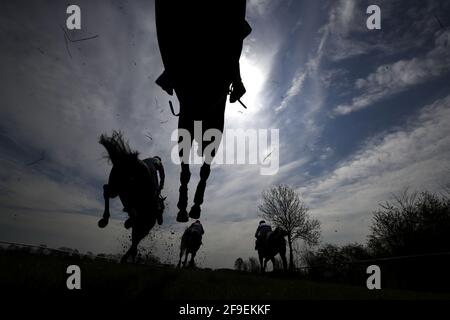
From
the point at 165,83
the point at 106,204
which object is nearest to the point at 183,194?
the point at 165,83

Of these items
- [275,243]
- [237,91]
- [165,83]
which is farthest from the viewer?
[275,243]

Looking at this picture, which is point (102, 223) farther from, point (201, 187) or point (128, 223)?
point (201, 187)

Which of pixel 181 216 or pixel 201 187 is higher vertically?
pixel 201 187

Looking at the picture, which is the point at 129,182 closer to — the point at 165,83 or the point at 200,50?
the point at 165,83

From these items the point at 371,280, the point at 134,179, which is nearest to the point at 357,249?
the point at 371,280

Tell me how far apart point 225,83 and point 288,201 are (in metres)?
41.6

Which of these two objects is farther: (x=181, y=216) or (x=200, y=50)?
(x=181, y=216)

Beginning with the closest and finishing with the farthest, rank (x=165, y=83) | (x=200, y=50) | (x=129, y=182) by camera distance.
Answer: (x=200, y=50), (x=165, y=83), (x=129, y=182)

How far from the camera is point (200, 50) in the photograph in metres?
3.36

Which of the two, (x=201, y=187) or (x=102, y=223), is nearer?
(x=201, y=187)

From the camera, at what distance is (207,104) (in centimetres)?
412

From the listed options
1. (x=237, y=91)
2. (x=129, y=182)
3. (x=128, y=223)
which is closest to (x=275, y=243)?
(x=128, y=223)

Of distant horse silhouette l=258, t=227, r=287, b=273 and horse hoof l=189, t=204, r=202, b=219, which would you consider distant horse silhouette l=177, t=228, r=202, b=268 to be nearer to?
distant horse silhouette l=258, t=227, r=287, b=273
